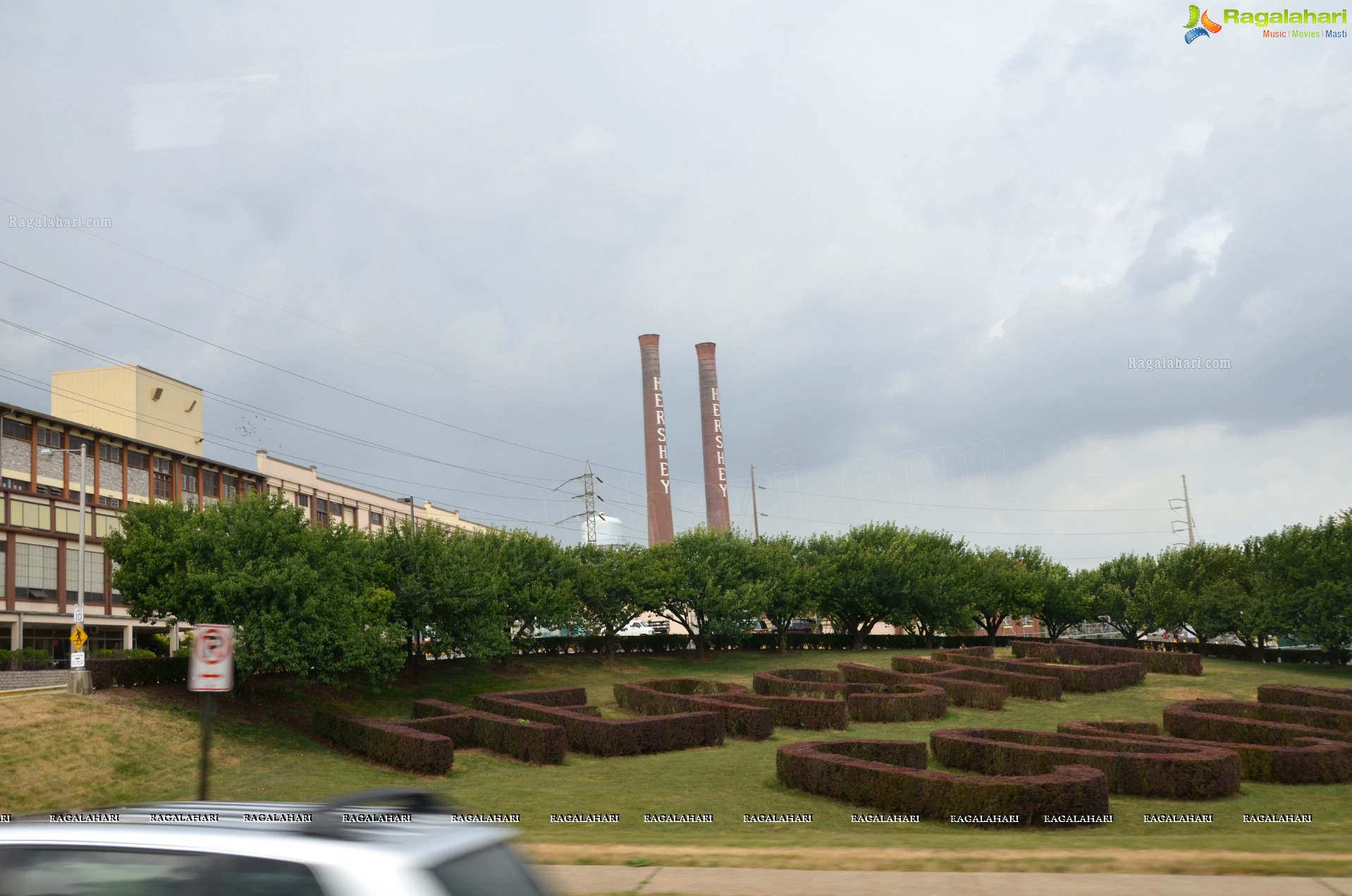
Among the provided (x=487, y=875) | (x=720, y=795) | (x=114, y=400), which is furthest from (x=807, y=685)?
(x=114, y=400)

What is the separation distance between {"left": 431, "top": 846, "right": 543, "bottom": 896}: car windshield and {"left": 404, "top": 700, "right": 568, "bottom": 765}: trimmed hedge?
27.5 m

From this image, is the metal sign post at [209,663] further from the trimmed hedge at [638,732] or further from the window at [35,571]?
the window at [35,571]

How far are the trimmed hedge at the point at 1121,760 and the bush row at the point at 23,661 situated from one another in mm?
45676

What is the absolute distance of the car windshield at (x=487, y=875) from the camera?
417 centimetres

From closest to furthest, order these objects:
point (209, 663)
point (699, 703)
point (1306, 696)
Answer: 1. point (209, 663)
2. point (699, 703)
3. point (1306, 696)

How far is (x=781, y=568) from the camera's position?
234 feet

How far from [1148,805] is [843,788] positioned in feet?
21.1

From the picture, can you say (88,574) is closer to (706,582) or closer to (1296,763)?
(706,582)

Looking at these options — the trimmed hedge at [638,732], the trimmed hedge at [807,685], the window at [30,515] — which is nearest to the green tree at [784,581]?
the trimmed hedge at [807,685]

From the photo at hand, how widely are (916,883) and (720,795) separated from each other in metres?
14.9

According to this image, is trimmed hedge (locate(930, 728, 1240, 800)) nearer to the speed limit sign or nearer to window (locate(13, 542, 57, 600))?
the speed limit sign

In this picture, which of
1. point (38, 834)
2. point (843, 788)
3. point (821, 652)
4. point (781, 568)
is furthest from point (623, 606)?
point (38, 834)

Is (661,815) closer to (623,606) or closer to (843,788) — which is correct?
(843,788)

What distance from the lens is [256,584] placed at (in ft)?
121
